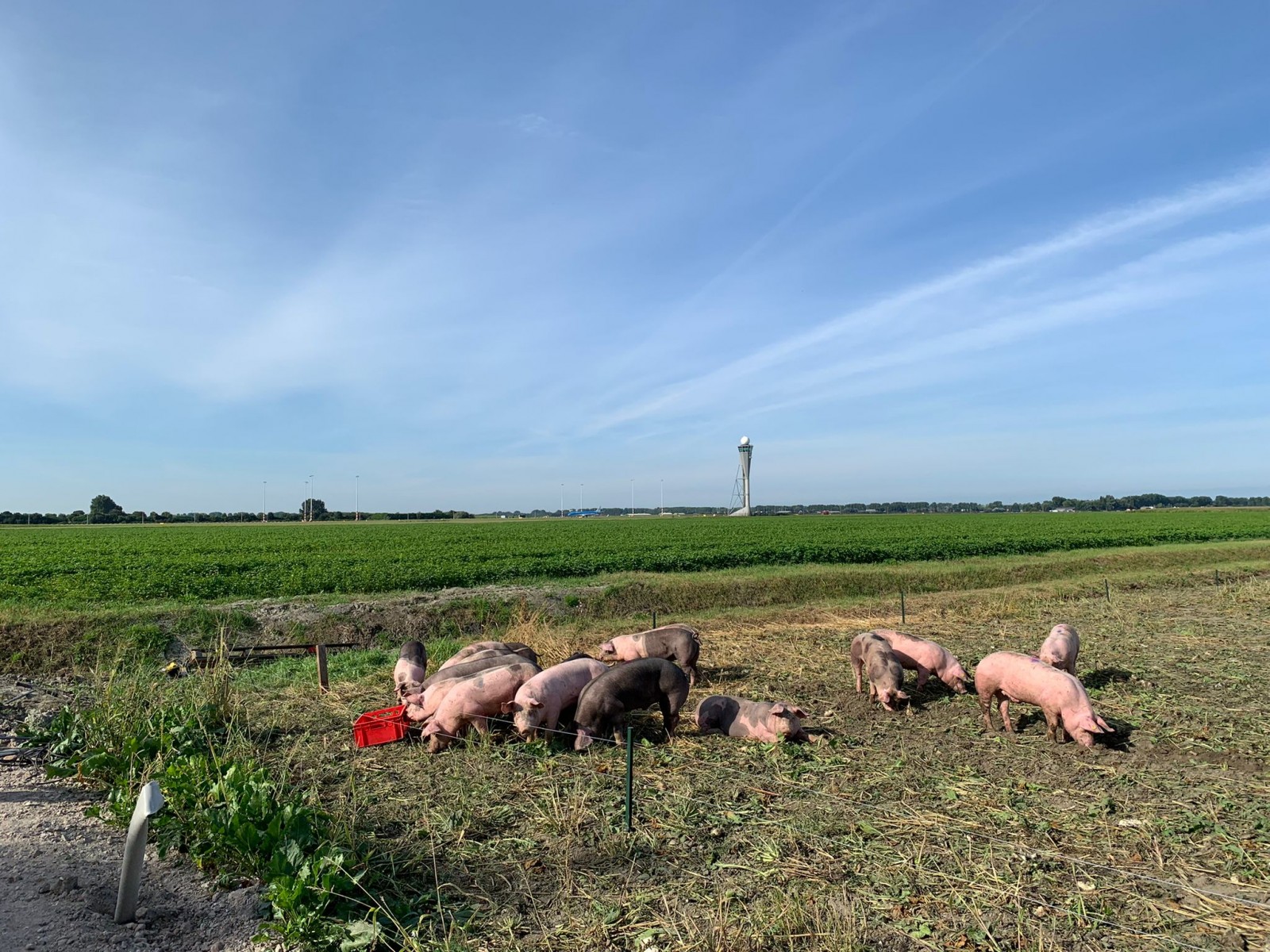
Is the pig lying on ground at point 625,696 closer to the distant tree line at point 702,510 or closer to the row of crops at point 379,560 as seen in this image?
the row of crops at point 379,560

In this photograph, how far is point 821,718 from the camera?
8086 mm

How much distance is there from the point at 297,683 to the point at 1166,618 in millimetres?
15106

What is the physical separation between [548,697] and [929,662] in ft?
15.8

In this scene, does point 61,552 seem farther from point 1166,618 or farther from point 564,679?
point 1166,618

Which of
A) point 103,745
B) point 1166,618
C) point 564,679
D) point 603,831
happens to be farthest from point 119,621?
point 1166,618

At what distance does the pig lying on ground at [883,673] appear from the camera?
8.31 meters

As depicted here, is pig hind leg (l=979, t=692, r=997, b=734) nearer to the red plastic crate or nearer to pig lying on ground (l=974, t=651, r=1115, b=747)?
pig lying on ground (l=974, t=651, r=1115, b=747)

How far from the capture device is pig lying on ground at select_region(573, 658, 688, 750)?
7.33 m

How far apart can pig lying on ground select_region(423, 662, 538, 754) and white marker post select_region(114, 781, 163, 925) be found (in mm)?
3107

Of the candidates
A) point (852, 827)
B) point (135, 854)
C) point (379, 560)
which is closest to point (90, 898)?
point (135, 854)

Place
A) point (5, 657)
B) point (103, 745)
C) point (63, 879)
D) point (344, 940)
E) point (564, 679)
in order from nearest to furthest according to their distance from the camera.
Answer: point (344, 940) < point (63, 879) < point (103, 745) < point (564, 679) < point (5, 657)

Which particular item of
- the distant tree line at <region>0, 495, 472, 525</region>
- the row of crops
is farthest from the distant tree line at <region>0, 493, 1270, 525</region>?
the row of crops

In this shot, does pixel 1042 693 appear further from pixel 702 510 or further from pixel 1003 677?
pixel 702 510

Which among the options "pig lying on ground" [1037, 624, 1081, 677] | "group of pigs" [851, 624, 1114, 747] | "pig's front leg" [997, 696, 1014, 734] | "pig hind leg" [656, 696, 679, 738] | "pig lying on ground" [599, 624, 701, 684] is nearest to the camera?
"group of pigs" [851, 624, 1114, 747]
